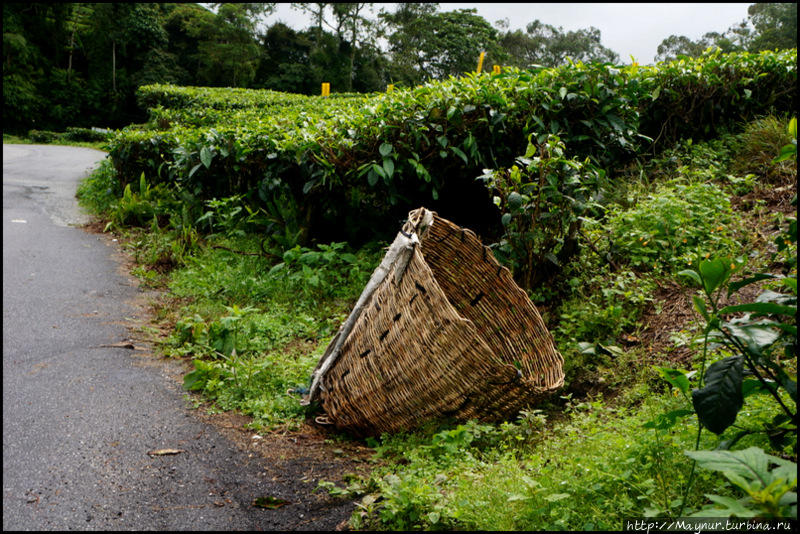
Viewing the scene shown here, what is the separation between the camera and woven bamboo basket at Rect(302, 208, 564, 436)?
2281mm

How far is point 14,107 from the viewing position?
27062 millimetres

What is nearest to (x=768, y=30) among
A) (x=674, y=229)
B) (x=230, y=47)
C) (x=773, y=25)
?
(x=773, y=25)

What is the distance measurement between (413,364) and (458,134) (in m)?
2.46

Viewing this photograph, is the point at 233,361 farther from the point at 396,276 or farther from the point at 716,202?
the point at 716,202

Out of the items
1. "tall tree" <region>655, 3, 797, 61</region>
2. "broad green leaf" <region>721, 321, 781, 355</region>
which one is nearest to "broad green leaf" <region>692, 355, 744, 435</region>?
"broad green leaf" <region>721, 321, 781, 355</region>

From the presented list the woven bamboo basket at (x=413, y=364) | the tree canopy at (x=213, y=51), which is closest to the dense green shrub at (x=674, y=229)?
the woven bamboo basket at (x=413, y=364)

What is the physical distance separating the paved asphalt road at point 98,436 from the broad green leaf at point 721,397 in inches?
53.7

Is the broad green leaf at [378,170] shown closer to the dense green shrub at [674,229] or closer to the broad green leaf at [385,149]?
the broad green leaf at [385,149]

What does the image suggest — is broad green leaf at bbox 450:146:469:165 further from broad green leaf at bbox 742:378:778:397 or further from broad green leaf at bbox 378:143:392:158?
broad green leaf at bbox 742:378:778:397

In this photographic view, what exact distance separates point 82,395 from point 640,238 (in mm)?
3446

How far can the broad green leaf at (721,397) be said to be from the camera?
1.38 meters

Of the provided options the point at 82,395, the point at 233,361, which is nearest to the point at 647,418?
the point at 233,361

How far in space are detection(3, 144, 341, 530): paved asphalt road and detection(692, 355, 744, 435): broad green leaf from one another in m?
1.36

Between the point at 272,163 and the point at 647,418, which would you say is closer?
the point at 647,418
